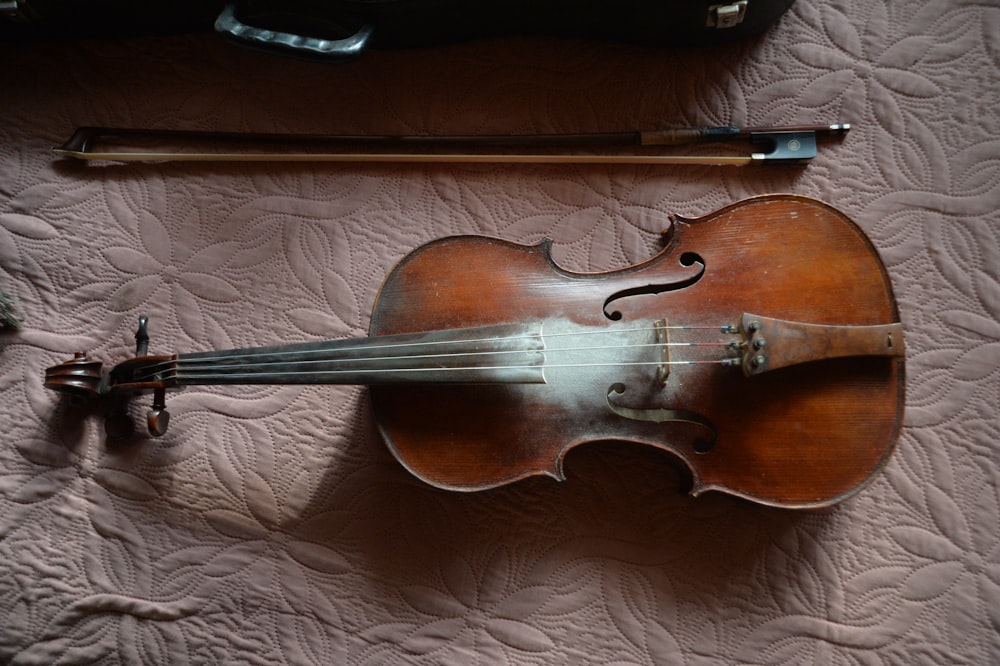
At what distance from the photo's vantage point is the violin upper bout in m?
1.12

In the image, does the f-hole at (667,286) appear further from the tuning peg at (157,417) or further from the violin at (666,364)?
the tuning peg at (157,417)

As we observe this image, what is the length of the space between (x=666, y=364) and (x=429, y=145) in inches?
25.4

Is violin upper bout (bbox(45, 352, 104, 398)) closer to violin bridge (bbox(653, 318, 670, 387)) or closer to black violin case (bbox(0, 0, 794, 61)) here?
black violin case (bbox(0, 0, 794, 61))

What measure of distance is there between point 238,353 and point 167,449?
33cm

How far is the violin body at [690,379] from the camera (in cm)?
104

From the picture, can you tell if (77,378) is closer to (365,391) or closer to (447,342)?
(365,391)

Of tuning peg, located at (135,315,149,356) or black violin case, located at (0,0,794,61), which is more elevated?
black violin case, located at (0,0,794,61)

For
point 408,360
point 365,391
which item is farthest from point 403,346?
point 365,391

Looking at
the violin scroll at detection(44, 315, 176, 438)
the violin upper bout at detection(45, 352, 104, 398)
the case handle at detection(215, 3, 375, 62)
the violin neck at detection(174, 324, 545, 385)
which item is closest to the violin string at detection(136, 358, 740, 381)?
the violin neck at detection(174, 324, 545, 385)

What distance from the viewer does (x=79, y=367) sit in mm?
1138

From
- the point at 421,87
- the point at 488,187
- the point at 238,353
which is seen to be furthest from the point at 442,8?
the point at 238,353

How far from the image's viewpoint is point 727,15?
122cm

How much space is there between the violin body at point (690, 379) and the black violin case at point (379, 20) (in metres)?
0.42

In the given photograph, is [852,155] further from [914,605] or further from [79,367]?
[79,367]
